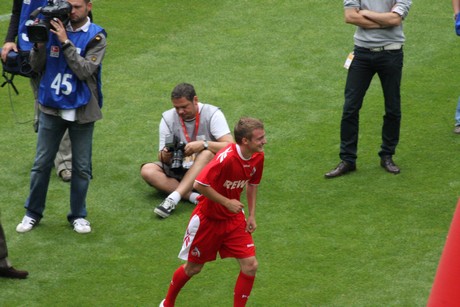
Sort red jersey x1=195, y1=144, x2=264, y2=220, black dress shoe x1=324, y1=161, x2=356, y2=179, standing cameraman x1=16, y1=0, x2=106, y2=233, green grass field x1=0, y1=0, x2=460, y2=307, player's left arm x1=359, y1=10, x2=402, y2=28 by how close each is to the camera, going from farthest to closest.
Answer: black dress shoe x1=324, y1=161, x2=356, y2=179 < player's left arm x1=359, y1=10, x2=402, y2=28 < standing cameraman x1=16, y1=0, x2=106, y2=233 < green grass field x1=0, y1=0, x2=460, y2=307 < red jersey x1=195, y1=144, x2=264, y2=220

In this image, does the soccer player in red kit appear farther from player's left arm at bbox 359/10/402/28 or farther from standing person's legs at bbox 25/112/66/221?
player's left arm at bbox 359/10/402/28

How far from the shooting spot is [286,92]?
484 inches

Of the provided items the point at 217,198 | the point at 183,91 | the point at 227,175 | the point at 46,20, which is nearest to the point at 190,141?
the point at 183,91

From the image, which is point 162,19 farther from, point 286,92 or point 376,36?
point 376,36

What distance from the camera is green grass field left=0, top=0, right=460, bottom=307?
27.4 ft

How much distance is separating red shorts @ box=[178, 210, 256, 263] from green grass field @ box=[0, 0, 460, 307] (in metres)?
0.53

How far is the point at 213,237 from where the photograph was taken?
7703mm

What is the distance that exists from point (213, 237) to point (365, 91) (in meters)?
3.02

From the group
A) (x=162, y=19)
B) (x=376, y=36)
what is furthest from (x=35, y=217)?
(x=162, y=19)

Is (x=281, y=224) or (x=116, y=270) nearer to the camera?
(x=116, y=270)

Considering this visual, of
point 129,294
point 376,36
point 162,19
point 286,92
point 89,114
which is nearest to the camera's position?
point 129,294

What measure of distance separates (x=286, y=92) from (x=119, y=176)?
2744 millimetres

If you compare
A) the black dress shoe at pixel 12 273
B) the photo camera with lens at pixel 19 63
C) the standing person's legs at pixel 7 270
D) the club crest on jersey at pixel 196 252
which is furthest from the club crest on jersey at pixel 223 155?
the photo camera with lens at pixel 19 63

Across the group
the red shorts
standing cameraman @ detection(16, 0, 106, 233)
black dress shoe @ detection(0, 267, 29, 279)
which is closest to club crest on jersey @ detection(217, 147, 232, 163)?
the red shorts
